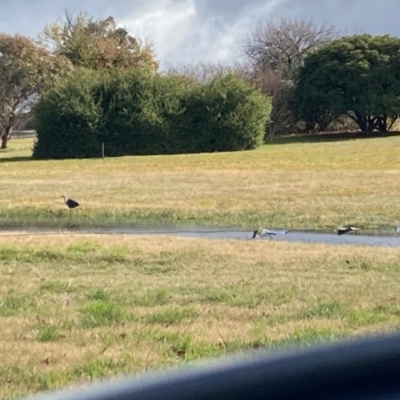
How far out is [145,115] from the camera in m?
47.4

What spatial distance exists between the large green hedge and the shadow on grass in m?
9.38

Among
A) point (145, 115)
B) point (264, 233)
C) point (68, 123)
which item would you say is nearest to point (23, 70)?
point (68, 123)

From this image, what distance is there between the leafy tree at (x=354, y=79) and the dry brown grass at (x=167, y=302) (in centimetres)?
4901

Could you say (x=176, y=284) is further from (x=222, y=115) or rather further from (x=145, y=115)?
(x=222, y=115)

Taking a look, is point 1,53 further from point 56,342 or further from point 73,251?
point 56,342

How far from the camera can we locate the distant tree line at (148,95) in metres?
47.1

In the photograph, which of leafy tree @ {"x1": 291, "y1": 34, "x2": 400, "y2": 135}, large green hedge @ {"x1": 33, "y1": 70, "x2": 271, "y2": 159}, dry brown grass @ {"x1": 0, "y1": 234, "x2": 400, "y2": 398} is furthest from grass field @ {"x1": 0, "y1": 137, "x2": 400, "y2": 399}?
leafy tree @ {"x1": 291, "y1": 34, "x2": 400, "y2": 135}

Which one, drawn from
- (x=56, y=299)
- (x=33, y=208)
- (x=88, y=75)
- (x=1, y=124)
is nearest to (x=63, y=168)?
(x=88, y=75)

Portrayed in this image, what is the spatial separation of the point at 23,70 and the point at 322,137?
2191 centimetres

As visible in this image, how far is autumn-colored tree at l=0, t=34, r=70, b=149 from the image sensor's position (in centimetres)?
5072

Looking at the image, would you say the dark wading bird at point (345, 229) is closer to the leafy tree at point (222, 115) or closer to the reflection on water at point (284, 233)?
the reflection on water at point (284, 233)

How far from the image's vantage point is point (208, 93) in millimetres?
49250

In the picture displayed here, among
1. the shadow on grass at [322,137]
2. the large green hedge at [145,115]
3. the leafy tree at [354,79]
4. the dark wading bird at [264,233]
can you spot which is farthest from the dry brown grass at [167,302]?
the leafy tree at [354,79]

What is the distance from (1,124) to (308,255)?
46.0 metres
